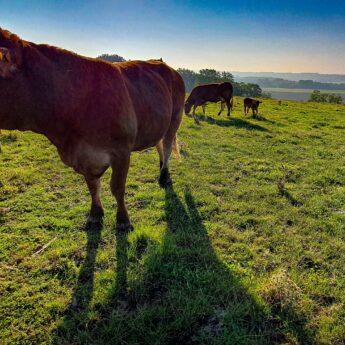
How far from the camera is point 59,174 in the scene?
259 inches

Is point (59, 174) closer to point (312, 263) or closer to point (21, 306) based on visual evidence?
point (21, 306)

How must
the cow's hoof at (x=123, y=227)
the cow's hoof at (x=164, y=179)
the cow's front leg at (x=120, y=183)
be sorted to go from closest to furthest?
the cow's front leg at (x=120, y=183)
the cow's hoof at (x=123, y=227)
the cow's hoof at (x=164, y=179)

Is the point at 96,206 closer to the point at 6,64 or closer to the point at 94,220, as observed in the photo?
the point at 94,220

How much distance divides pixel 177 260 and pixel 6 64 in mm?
2854

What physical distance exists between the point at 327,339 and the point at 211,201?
3100mm

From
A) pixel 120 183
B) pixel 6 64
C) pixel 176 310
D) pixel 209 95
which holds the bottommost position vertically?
pixel 176 310

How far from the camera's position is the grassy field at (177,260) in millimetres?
2785

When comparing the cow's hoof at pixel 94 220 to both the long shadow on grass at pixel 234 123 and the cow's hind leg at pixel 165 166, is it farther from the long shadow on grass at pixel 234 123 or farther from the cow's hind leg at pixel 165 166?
the long shadow on grass at pixel 234 123

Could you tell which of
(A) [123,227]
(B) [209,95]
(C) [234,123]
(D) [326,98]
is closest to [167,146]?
(A) [123,227]

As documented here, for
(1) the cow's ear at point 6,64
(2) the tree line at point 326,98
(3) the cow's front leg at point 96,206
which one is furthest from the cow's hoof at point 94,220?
(2) the tree line at point 326,98

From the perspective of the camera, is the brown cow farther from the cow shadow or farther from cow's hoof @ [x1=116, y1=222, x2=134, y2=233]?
the cow shadow

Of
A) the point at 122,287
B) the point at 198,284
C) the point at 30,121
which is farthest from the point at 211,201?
the point at 30,121

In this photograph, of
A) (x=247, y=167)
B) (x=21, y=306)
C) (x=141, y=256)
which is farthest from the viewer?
(x=247, y=167)

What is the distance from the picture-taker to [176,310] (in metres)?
2.90
